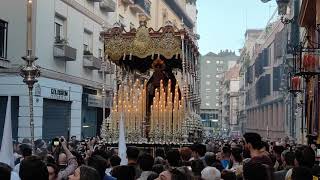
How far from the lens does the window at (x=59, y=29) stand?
90.2 feet

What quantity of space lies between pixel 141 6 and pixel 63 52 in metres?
17.8

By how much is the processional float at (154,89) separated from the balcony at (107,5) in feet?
46.9

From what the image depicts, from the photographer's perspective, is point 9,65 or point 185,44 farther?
point 9,65

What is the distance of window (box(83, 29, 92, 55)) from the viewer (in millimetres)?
31719

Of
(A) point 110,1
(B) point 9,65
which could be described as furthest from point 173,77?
(A) point 110,1

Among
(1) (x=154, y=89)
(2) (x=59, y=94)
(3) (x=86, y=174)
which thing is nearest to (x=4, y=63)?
(2) (x=59, y=94)

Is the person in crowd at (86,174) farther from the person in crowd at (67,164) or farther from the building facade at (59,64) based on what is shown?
the building facade at (59,64)

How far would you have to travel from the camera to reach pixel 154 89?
63.3ft

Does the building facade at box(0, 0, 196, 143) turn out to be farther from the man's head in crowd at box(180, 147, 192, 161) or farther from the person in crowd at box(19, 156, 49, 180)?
the person in crowd at box(19, 156, 49, 180)

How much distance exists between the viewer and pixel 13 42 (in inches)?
971

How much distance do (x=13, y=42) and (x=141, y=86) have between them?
7.87 meters

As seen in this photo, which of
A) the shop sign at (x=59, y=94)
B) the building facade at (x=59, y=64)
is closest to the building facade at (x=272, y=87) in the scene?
the building facade at (x=59, y=64)

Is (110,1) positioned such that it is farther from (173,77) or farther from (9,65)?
(173,77)

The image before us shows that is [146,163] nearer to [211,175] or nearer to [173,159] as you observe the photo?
[211,175]
